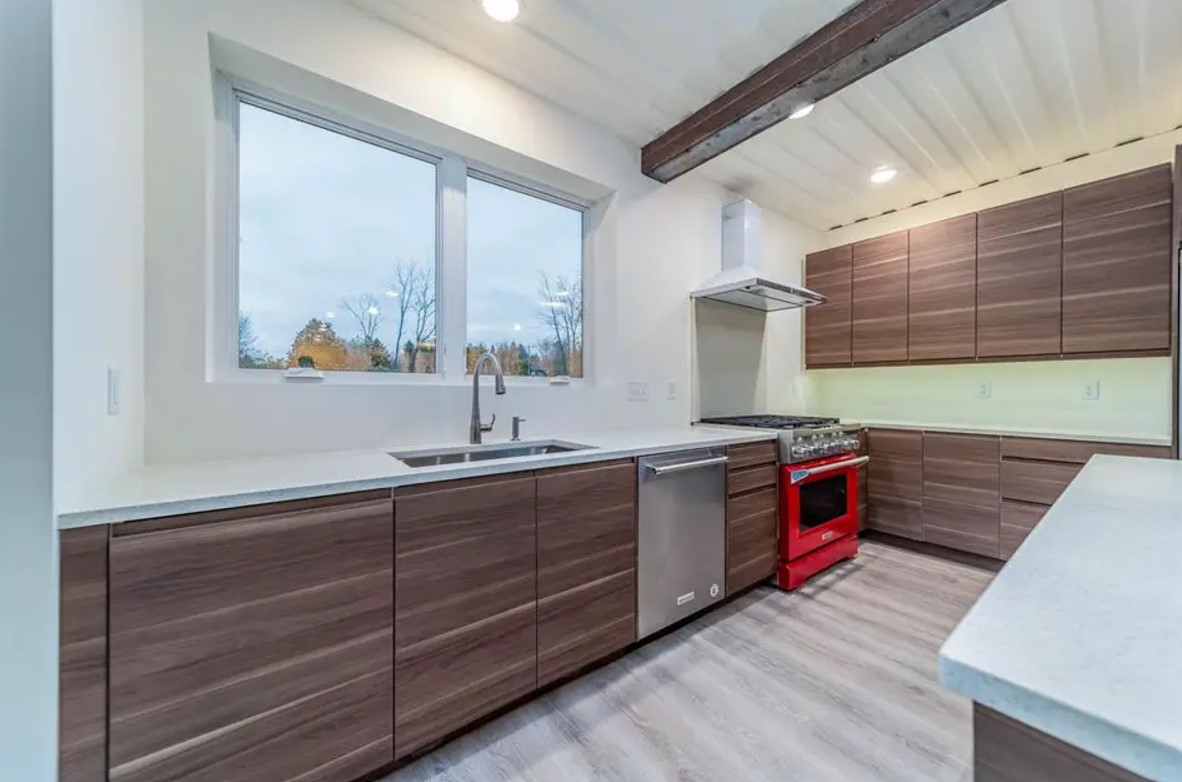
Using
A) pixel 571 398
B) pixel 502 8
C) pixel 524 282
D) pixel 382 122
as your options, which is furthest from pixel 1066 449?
pixel 382 122

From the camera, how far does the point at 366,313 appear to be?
6.51 ft

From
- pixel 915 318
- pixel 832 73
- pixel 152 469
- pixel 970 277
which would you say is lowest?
pixel 152 469

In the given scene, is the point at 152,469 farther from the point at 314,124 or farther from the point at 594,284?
the point at 594,284

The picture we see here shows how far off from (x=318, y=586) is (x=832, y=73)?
102 inches

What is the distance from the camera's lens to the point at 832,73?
6.22 feet

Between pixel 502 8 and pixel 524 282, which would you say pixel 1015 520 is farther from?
pixel 502 8

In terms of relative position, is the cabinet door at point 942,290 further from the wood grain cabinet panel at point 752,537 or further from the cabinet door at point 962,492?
the wood grain cabinet panel at point 752,537

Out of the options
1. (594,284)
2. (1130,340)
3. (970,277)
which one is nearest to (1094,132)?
(970,277)

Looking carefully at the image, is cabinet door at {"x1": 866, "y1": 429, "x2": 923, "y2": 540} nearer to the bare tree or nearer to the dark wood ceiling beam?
the dark wood ceiling beam

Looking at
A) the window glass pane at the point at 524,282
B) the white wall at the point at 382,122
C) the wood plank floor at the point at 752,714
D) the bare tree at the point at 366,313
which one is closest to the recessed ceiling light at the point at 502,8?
the white wall at the point at 382,122

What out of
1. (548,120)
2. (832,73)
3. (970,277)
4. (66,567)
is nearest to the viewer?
(66,567)

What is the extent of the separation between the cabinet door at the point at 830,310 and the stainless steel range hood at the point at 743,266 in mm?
539

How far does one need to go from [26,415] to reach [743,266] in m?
3.25

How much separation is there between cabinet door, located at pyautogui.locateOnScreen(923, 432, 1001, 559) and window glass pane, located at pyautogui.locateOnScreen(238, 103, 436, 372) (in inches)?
126
